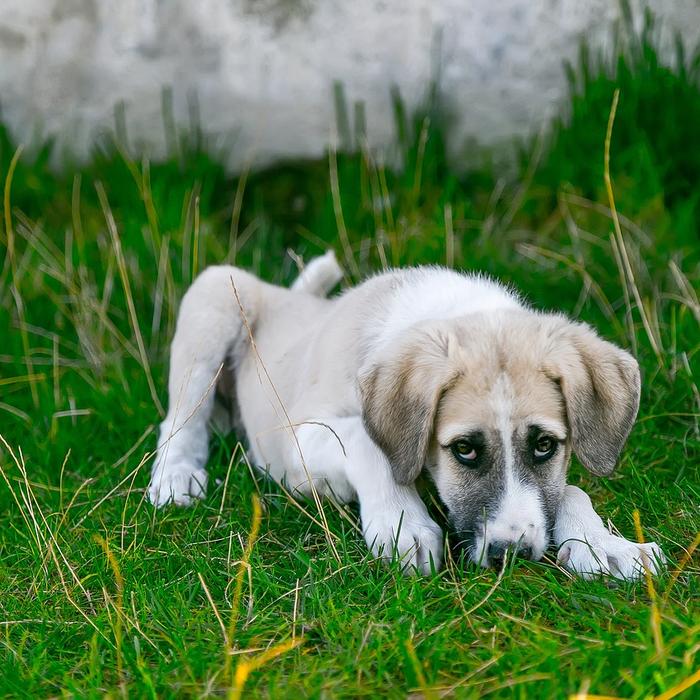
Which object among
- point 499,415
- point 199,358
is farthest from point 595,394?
point 199,358

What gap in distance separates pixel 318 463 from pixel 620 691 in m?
1.56

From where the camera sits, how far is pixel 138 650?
121 inches

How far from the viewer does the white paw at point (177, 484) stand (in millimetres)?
4402

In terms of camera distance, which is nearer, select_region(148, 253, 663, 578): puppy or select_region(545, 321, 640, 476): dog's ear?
select_region(148, 253, 663, 578): puppy

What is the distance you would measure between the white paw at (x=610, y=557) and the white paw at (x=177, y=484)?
1553 mm

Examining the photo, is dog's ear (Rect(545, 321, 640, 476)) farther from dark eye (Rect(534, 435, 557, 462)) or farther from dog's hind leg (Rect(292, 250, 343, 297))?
dog's hind leg (Rect(292, 250, 343, 297))

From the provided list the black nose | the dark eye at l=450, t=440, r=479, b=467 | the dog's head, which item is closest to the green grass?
the black nose

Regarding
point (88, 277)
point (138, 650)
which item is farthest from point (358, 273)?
point (138, 650)

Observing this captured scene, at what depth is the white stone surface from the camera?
649cm

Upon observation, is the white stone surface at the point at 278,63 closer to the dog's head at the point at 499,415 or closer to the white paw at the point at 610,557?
the dog's head at the point at 499,415

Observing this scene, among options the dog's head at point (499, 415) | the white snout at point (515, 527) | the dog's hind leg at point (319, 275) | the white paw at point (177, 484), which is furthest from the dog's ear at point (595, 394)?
the dog's hind leg at point (319, 275)

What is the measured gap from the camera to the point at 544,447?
139 inches

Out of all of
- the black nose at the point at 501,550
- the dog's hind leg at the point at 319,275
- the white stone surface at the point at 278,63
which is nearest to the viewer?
the black nose at the point at 501,550

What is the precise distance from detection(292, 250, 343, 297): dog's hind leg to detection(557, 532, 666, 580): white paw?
2.36 metres
